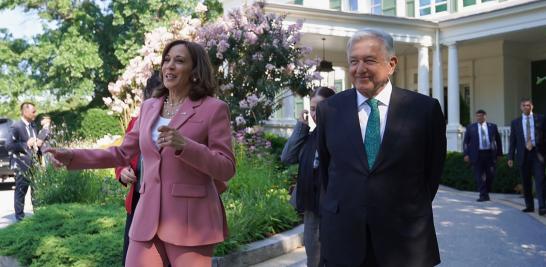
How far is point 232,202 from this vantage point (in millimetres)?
6977

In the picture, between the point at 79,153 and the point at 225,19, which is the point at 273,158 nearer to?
the point at 225,19

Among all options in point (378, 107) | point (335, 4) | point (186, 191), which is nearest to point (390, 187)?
point (378, 107)

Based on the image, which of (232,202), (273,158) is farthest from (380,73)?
(273,158)

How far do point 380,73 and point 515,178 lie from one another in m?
11.7

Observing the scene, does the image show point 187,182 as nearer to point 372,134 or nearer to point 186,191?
point 186,191

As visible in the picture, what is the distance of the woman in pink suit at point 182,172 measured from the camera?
2855mm

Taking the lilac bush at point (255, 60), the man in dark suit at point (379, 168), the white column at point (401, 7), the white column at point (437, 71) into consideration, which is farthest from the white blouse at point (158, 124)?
the white column at point (401, 7)

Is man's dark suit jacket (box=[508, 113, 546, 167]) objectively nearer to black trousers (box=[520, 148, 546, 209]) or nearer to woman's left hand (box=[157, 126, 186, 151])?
black trousers (box=[520, 148, 546, 209])

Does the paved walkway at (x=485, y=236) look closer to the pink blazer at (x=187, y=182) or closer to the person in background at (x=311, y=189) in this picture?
the person in background at (x=311, y=189)

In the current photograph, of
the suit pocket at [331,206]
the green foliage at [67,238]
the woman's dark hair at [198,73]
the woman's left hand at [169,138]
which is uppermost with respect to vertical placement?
the woman's dark hair at [198,73]

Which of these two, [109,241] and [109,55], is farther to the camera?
[109,55]

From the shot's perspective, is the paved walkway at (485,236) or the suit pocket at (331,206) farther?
the paved walkway at (485,236)

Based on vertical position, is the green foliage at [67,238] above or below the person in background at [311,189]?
below

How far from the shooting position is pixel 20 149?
970 centimetres
